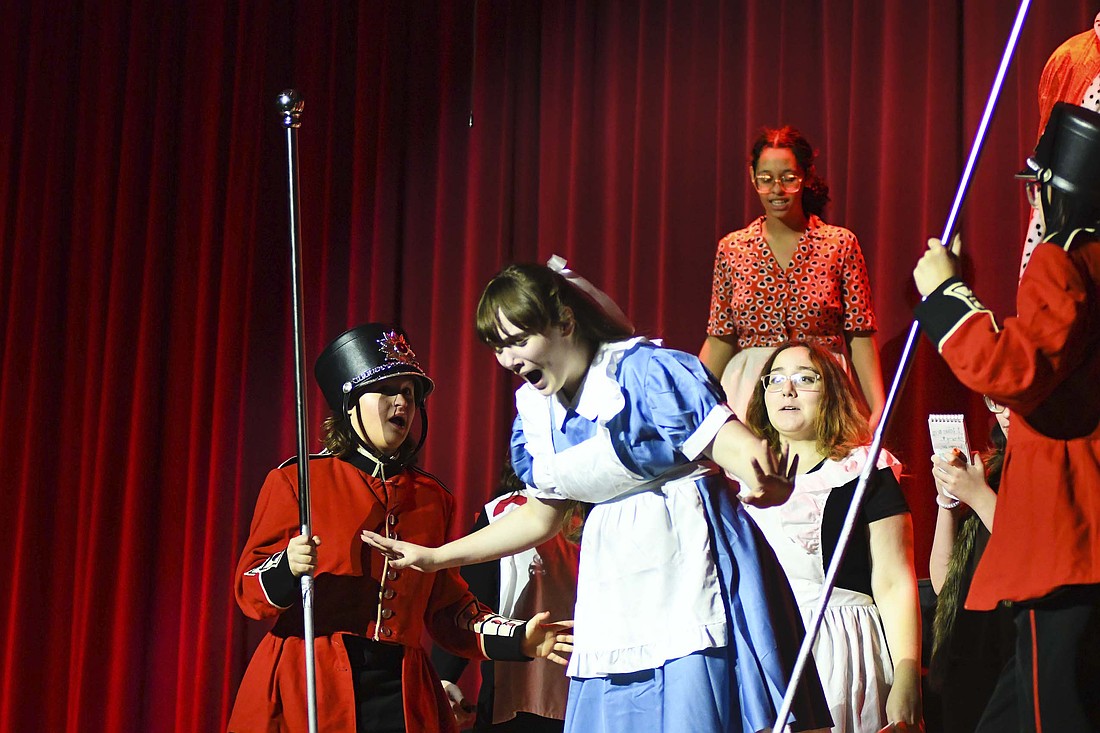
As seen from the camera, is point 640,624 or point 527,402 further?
point 527,402

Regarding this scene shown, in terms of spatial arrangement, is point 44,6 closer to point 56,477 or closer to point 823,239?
point 56,477

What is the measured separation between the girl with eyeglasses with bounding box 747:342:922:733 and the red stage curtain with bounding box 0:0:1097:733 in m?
1.60

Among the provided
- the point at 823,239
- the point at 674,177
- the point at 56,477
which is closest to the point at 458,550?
the point at 823,239

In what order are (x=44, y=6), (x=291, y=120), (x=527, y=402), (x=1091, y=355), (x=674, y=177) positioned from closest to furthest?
(x=1091, y=355) < (x=527, y=402) < (x=291, y=120) < (x=674, y=177) < (x=44, y=6)

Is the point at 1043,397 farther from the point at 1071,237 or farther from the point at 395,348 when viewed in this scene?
the point at 395,348

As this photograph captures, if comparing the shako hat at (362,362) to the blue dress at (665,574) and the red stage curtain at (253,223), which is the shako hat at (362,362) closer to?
the blue dress at (665,574)

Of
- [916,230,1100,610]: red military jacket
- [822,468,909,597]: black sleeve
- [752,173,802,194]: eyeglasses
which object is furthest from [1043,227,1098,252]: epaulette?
[752,173,802,194]: eyeglasses

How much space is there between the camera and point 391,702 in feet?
9.15

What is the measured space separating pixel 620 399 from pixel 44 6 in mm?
4219

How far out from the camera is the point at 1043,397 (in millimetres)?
2084

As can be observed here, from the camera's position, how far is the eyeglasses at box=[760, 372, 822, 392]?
3.09 meters

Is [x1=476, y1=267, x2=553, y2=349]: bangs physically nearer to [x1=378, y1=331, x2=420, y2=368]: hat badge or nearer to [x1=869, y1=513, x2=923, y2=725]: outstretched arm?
[x1=378, y1=331, x2=420, y2=368]: hat badge

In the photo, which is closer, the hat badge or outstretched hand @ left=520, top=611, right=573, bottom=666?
outstretched hand @ left=520, top=611, right=573, bottom=666

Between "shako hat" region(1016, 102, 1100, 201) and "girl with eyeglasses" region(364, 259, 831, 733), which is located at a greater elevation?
"shako hat" region(1016, 102, 1100, 201)
